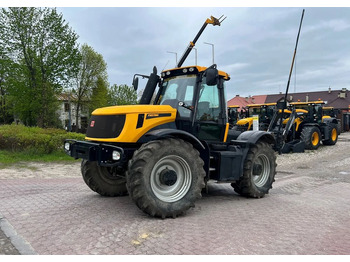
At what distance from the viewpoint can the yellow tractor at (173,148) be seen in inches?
211

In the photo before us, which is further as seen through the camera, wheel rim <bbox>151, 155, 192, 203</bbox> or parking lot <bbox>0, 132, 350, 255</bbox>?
wheel rim <bbox>151, 155, 192, 203</bbox>

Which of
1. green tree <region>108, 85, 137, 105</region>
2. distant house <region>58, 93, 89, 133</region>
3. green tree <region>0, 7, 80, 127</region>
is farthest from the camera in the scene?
green tree <region>108, 85, 137, 105</region>

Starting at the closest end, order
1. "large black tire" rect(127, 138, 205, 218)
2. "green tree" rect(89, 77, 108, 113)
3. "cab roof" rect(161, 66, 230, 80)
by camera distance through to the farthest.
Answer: "large black tire" rect(127, 138, 205, 218) → "cab roof" rect(161, 66, 230, 80) → "green tree" rect(89, 77, 108, 113)

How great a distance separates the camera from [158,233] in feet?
15.3

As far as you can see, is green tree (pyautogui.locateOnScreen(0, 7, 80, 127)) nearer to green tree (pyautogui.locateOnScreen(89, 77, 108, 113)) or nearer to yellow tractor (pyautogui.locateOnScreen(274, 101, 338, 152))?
green tree (pyautogui.locateOnScreen(89, 77, 108, 113))

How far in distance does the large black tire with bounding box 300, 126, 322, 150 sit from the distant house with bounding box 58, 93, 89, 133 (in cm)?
2376

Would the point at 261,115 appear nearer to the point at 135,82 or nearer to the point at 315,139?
the point at 315,139

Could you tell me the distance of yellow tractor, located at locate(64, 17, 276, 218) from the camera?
5.36 metres

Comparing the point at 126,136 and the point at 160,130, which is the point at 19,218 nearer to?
the point at 126,136

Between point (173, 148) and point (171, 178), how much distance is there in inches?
20.1

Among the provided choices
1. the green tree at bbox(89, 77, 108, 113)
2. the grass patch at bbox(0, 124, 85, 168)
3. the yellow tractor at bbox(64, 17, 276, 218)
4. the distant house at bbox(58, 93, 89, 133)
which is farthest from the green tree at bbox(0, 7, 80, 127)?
the yellow tractor at bbox(64, 17, 276, 218)

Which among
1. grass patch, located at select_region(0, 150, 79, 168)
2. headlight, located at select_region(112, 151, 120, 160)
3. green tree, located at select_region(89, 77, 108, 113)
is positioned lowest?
grass patch, located at select_region(0, 150, 79, 168)

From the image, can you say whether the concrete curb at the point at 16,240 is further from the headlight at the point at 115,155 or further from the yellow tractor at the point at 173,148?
the headlight at the point at 115,155

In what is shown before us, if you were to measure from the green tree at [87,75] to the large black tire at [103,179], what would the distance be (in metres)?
36.6
